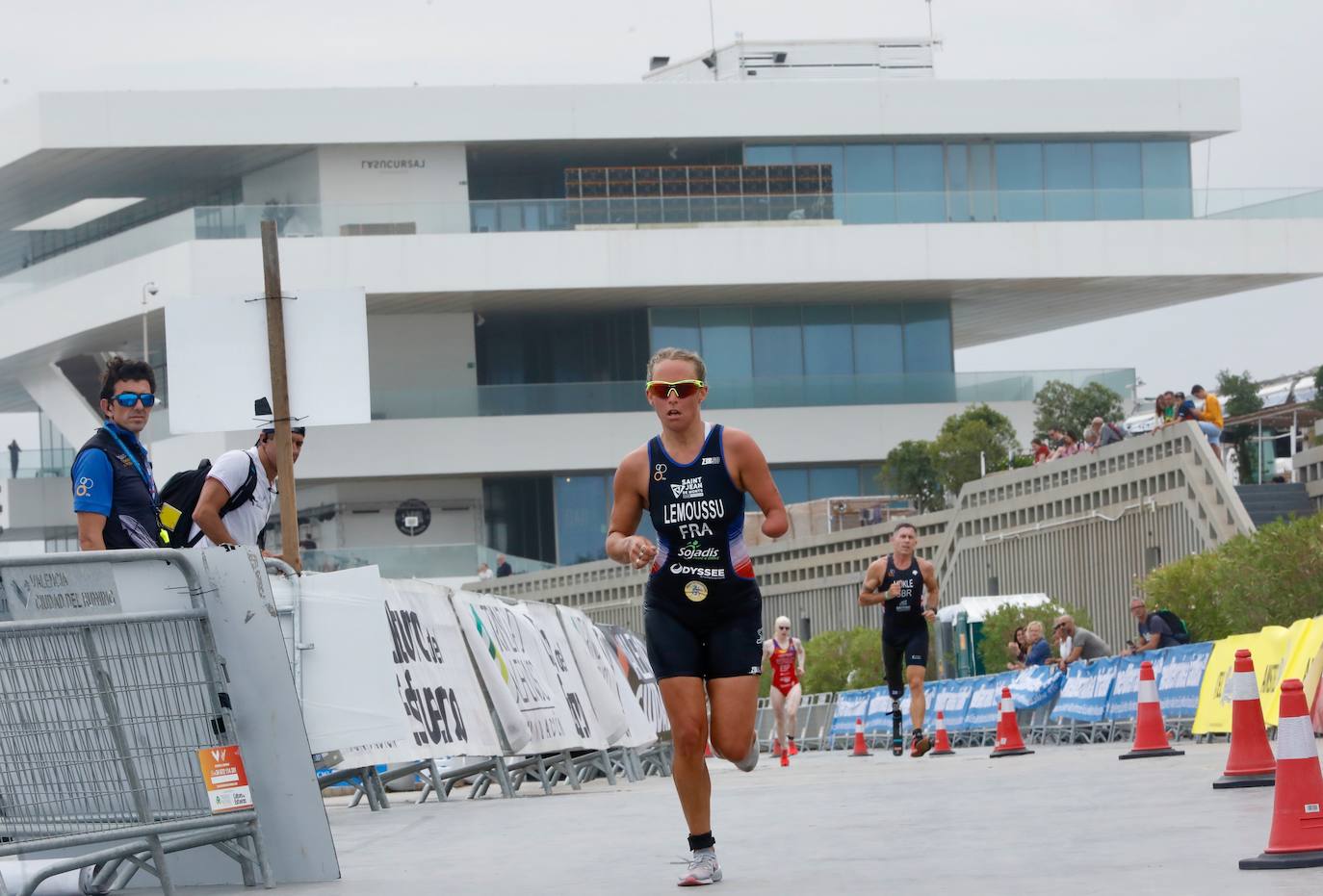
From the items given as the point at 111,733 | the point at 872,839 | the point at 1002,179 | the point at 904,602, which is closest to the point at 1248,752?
the point at 872,839

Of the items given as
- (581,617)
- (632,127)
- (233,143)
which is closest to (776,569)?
(632,127)

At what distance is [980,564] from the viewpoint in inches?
1686

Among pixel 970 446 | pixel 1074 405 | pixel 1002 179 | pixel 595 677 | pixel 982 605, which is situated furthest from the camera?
pixel 1002 179

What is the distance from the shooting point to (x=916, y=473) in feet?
179

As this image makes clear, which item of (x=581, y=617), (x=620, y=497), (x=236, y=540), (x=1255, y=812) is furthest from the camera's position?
(x=581, y=617)

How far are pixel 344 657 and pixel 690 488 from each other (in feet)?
14.0

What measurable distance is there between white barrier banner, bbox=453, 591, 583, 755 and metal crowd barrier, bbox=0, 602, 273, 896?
7.81 metres

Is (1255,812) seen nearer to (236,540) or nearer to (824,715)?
(236,540)

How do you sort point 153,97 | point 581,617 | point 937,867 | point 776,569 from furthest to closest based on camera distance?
point 153,97 → point 776,569 → point 581,617 → point 937,867

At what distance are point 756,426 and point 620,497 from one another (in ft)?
177

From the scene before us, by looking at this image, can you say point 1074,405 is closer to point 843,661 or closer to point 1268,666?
point 843,661

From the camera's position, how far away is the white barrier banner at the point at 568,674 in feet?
57.3

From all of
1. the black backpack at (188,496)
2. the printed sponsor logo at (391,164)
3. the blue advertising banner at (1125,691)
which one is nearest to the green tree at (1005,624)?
the blue advertising banner at (1125,691)

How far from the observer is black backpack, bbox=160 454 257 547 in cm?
1050
